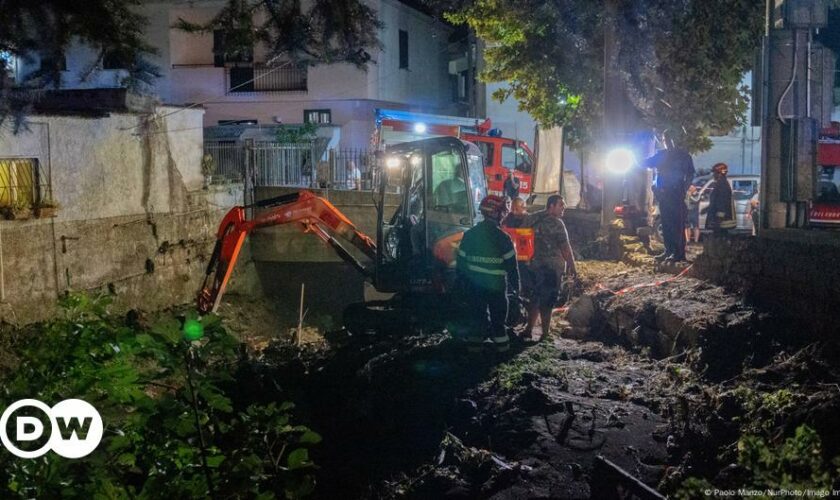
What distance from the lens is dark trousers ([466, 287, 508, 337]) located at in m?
9.11

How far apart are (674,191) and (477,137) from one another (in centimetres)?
1038

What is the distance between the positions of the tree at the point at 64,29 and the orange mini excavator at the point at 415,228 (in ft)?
20.0

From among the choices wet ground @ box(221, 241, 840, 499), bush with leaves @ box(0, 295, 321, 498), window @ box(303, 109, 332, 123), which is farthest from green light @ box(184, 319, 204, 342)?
window @ box(303, 109, 332, 123)

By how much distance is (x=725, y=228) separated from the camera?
12492mm

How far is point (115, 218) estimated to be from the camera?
13.5 m

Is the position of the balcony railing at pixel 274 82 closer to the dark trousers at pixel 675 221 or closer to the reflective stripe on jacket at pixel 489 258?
the dark trousers at pixel 675 221

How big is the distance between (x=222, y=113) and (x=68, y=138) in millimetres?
14161

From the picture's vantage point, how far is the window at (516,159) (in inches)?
886

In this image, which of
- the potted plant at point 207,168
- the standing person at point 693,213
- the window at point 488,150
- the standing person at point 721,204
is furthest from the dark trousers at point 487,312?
the window at point 488,150

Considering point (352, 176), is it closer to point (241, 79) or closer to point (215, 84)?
point (241, 79)

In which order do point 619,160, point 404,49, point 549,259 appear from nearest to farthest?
1. point 549,259
2. point 619,160
3. point 404,49

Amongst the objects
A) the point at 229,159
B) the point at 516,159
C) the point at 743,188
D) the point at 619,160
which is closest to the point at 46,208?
the point at 229,159

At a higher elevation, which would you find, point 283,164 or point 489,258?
point 283,164

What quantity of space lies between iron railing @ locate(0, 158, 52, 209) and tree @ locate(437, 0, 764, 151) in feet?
23.4
